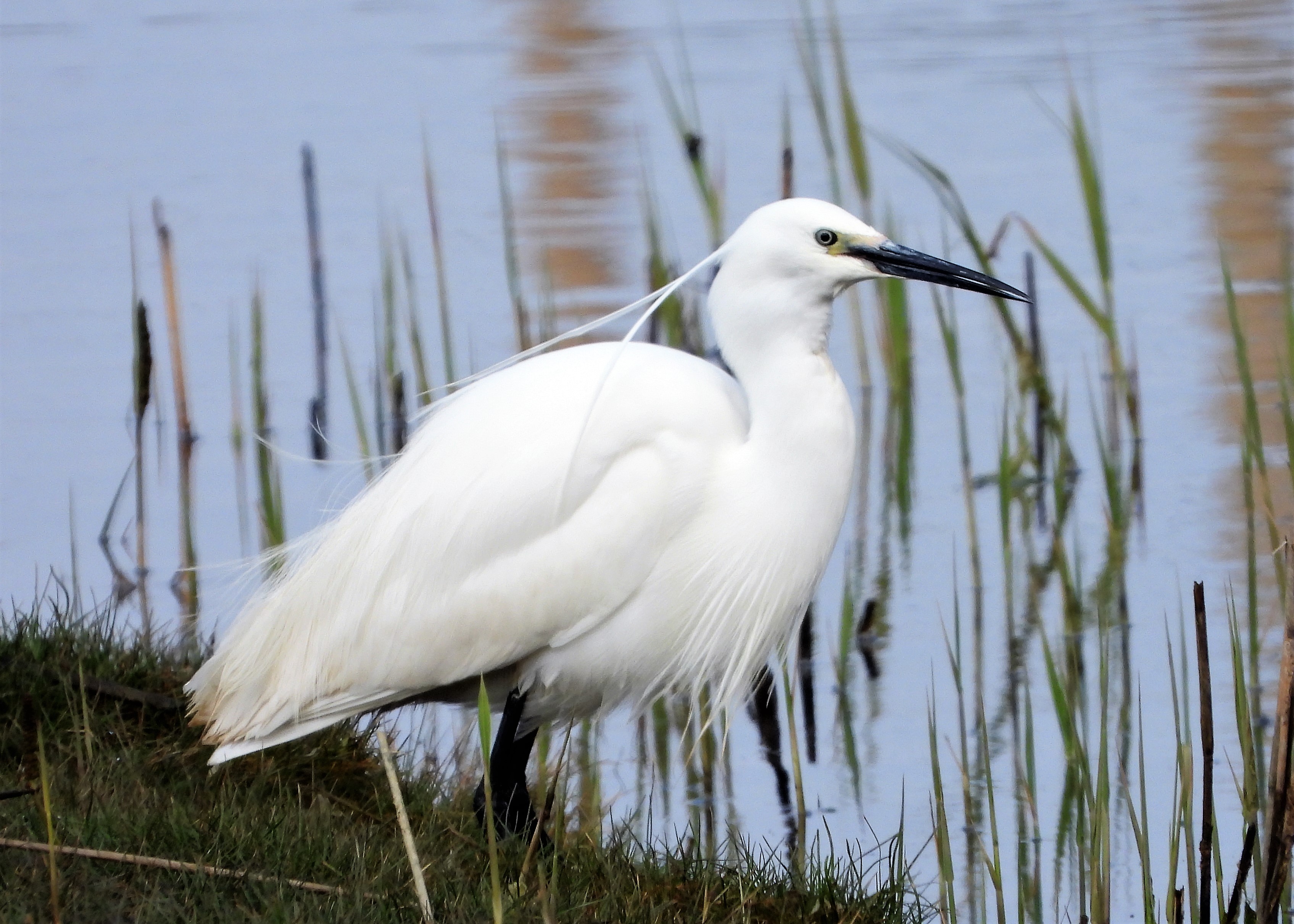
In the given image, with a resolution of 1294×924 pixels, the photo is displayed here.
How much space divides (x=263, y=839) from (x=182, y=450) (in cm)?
311

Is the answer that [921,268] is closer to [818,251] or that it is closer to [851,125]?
[818,251]

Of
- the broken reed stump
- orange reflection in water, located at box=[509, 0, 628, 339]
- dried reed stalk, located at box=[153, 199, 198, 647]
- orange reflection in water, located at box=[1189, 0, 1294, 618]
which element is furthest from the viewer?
orange reflection in water, located at box=[509, 0, 628, 339]

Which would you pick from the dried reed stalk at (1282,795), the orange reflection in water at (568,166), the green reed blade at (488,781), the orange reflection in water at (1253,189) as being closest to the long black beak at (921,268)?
the orange reflection in water at (1253,189)

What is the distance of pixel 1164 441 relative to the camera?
6.47 metres

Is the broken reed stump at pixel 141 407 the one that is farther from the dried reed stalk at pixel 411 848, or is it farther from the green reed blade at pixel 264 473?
the dried reed stalk at pixel 411 848

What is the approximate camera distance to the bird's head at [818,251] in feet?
11.3

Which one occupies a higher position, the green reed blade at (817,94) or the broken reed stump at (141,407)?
the green reed blade at (817,94)

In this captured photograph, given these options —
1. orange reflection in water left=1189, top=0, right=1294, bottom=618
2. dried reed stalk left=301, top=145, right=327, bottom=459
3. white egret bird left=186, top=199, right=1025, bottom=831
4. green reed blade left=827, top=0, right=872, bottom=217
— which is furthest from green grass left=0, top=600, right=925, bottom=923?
dried reed stalk left=301, top=145, right=327, bottom=459

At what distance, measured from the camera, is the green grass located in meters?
2.86

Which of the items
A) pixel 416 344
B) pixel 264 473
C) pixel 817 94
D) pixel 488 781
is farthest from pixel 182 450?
pixel 488 781

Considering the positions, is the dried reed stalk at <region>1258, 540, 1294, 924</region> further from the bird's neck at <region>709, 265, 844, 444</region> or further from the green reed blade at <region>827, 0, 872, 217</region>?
the green reed blade at <region>827, 0, 872, 217</region>

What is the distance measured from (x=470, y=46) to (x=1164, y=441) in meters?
7.65

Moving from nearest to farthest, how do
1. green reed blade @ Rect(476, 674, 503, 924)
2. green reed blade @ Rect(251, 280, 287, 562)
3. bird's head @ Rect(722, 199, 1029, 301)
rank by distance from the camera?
1. green reed blade @ Rect(476, 674, 503, 924)
2. bird's head @ Rect(722, 199, 1029, 301)
3. green reed blade @ Rect(251, 280, 287, 562)

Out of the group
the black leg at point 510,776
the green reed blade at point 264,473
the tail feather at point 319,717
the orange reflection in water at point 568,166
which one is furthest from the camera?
the orange reflection in water at point 568,166
